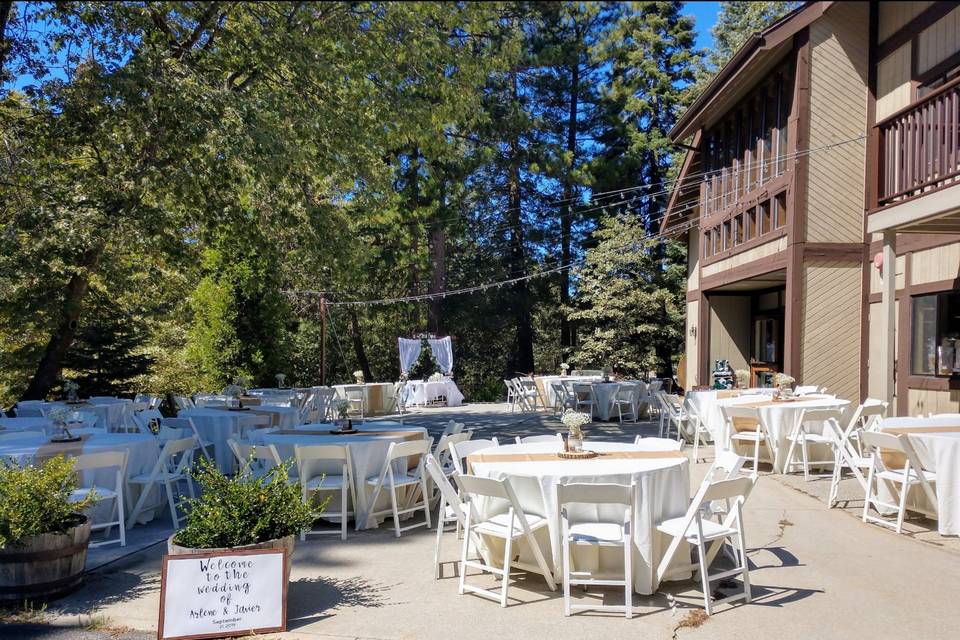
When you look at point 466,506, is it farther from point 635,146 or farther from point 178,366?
point 635,146

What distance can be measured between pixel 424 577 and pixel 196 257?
Answer: 8623 millimetres

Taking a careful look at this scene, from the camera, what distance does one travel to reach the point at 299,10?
3584 mm

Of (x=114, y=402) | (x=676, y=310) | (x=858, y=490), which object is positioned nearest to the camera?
(x=858, y=490)

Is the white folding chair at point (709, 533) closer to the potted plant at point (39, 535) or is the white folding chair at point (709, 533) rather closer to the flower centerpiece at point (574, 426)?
the flower centerpiece at point (574, 426)

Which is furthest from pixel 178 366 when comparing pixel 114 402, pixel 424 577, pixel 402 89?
pixel 424 577

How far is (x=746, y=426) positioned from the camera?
916 centimetres

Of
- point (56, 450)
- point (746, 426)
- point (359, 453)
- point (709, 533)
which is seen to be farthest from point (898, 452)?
point (56, 450)

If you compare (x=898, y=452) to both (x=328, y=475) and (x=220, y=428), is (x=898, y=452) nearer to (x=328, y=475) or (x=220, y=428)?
(x=328, y=475)

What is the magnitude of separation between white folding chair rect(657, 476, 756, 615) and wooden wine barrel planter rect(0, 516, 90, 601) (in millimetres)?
3447

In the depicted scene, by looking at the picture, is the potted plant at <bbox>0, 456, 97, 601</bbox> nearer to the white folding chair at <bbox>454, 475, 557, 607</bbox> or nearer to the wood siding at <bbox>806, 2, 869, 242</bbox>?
the white folding chair at <bbox>454, 475, 557, 607</bbox>

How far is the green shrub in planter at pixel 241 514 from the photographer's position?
13.1ft

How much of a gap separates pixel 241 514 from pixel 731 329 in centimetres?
1649

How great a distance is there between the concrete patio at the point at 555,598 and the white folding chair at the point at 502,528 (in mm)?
103

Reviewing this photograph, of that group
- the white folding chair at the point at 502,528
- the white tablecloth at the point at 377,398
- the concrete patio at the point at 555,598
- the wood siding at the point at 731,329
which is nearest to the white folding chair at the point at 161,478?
the concrete patio at the point at 555,598
